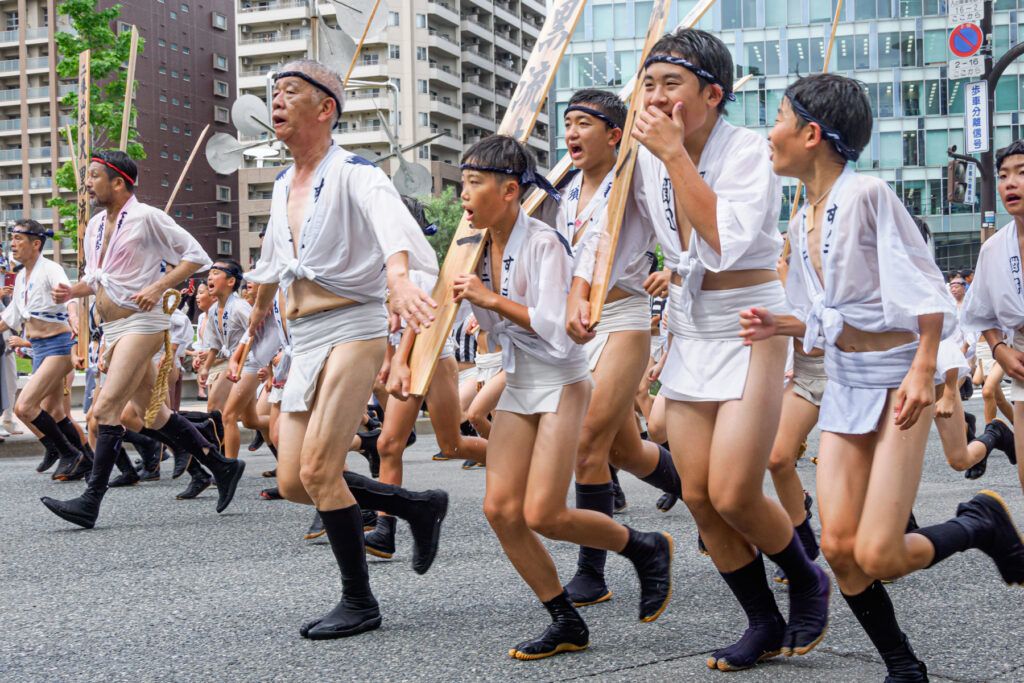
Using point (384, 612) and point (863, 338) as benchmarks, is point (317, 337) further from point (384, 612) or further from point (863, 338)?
point (863, 338)

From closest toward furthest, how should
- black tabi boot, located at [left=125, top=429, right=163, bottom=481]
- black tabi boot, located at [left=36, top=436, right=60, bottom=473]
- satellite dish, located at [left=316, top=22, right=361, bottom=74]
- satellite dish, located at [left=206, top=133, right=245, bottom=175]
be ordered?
1. black tabi boot, located at [left=125, top=429, right=163, bottom=481]
2. black tabi boot, located at [left=36, top=436, right=60, bottom=473]
3. satellite dish, located at [left=316, top=22, right=361, bottom=74]
4. satellite dish, located at [left=206, top=133, right=245, bottom=175]

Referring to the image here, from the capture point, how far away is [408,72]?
75500mm

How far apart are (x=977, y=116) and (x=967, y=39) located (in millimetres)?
1820

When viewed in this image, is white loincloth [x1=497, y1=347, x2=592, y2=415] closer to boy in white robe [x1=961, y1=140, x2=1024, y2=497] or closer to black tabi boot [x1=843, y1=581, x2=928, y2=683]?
black tabi boot [x1=843, y1=581, x2=928, y2=683]

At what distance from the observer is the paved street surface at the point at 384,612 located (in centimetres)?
382

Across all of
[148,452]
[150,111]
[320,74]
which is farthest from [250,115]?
[150,111]

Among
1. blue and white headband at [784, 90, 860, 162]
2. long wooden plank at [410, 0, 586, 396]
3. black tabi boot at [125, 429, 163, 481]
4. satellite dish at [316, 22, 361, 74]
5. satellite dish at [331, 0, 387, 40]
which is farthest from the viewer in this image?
satellite dish at [316, 22, 361, 74]

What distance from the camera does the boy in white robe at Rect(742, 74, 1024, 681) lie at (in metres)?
3.31

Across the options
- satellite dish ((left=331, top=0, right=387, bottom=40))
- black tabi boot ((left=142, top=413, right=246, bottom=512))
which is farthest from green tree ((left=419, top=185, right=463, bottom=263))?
black tabi boot ((left=142, top=413, right=246, bottom=512))

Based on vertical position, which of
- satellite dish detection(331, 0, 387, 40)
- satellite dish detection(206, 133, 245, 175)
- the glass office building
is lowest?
satellite dish detection(206, 133, 245, 175)

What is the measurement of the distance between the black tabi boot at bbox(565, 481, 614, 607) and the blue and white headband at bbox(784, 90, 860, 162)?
1.92m

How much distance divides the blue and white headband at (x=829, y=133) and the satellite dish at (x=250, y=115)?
11.7 m

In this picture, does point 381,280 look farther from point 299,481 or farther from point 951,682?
point 951,682

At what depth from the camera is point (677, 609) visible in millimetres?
4637
